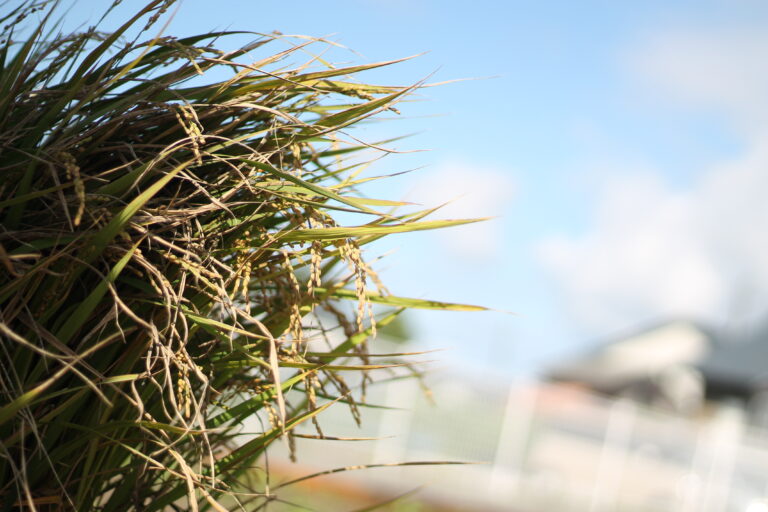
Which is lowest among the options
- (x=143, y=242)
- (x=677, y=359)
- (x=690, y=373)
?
(x=143, y=242)

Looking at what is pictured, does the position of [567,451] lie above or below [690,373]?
below

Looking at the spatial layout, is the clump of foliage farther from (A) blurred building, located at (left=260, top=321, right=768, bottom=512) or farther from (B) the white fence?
(B) the white fence

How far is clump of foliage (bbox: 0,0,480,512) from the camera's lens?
1280 millimetres

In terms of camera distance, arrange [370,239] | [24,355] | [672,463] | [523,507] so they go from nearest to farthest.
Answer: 1. [24,355]
2. [370,239]
3. [523,507]
4. [672,463]

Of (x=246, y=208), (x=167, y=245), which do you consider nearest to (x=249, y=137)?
(x=246, y=208)

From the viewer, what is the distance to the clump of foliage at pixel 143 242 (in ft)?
4.20

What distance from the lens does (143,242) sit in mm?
1393

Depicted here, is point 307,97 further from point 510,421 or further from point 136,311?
point 510,421

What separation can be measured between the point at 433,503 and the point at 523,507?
2.95 meters

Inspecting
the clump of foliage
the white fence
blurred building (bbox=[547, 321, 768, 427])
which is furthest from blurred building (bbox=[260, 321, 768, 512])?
blurred building (bbox=[547, 321, 768, 427])

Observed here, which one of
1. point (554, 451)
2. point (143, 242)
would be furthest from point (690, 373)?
point (143, 242)

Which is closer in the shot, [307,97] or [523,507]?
[307,97]

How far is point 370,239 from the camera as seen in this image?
5.19 feet

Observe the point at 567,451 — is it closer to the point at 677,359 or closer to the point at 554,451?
the point at 554,451
